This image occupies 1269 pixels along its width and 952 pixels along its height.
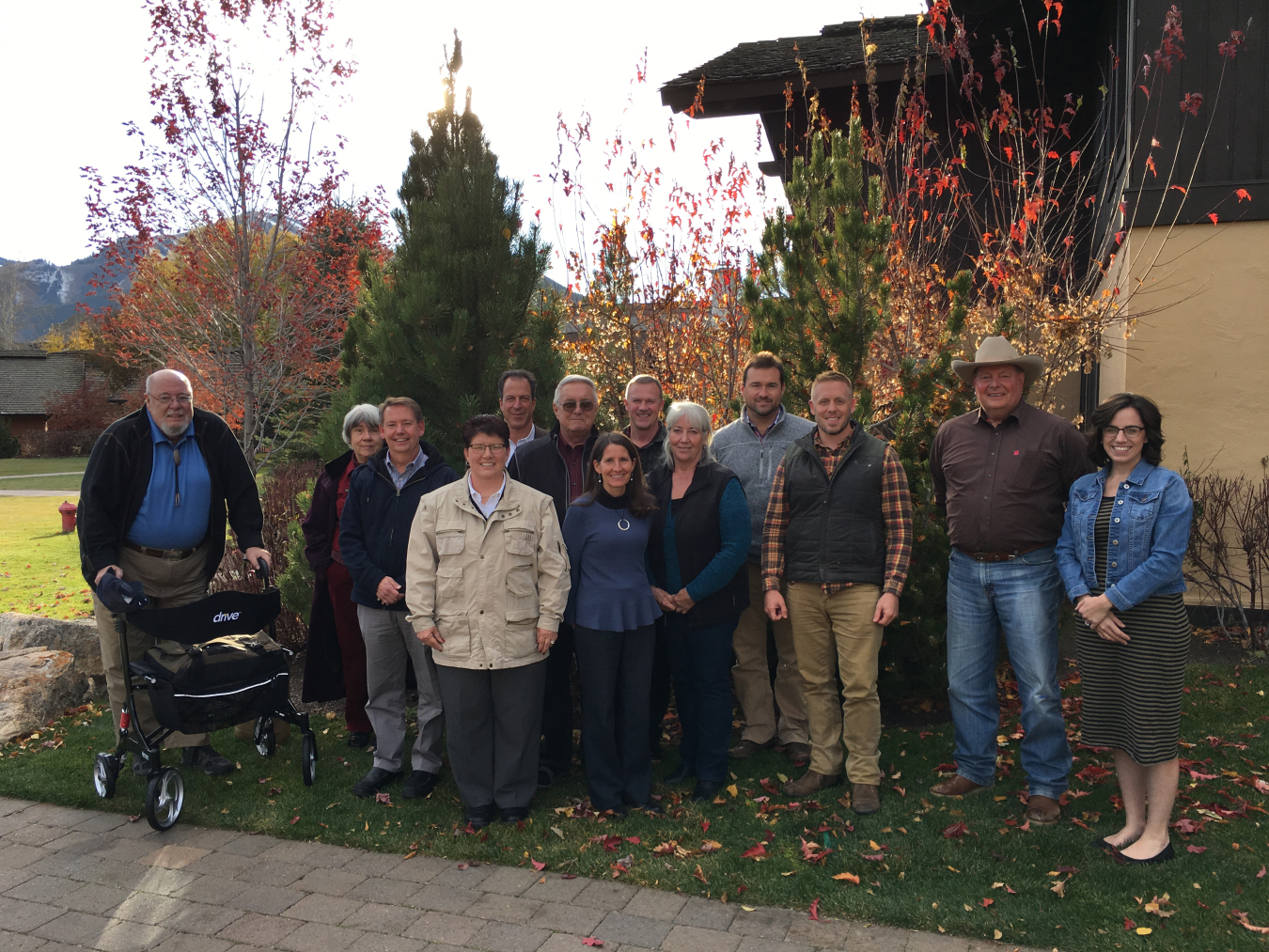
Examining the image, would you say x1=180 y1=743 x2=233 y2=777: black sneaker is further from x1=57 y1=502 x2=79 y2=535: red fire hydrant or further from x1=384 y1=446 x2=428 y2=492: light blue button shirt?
x1=57 y1=502 x2=79 y2=535: red fire hydrant

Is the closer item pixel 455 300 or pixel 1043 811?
pixel 1043 811

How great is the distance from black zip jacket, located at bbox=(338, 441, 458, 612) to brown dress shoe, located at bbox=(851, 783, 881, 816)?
8.05ft

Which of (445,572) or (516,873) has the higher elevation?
(445,572)

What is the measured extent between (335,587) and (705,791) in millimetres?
2393

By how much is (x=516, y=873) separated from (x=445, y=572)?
135cm

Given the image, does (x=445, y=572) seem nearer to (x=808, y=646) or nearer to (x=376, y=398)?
(x=808, y=646)

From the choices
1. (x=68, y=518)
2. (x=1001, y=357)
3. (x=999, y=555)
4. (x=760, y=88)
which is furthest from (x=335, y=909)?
(x=68, y=518)

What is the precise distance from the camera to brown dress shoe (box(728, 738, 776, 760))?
506 cm

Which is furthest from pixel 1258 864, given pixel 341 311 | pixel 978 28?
pixel 341 311

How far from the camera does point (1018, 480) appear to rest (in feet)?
13.4

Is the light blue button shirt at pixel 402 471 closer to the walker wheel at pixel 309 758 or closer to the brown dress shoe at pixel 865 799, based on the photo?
the walker wheel at pixel 309 758

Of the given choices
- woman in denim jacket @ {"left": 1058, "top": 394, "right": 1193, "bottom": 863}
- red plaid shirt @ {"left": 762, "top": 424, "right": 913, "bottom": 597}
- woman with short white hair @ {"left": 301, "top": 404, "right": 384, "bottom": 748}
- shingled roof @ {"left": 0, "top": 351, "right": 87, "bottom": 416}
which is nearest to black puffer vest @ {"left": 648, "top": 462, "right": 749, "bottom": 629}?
red plaid shirt @ {"left": 762, "top": 424, "right": 913, "bottom": 597}

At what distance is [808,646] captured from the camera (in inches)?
179

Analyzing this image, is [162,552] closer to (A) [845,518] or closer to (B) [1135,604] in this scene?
(A) [845,518]
